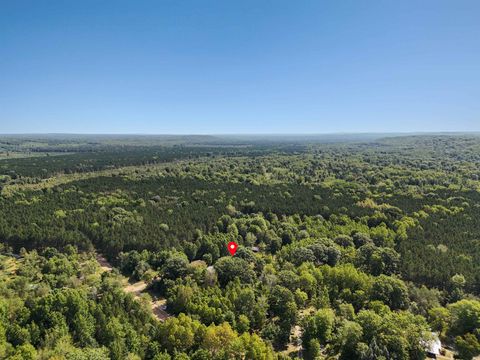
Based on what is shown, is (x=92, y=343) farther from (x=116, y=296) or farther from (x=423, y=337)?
(x=423, y=337)

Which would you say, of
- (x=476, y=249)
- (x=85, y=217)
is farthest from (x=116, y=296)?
(x=476, y=249)

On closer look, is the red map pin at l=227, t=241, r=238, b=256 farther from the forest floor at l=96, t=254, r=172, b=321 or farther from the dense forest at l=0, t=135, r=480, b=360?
the forest floor at l=96, t=254, r=172, b=321

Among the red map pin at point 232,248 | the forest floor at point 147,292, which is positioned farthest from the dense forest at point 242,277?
the red map pin at point 232,248

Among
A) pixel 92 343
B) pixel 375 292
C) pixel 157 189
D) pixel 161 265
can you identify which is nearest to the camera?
pixel 92 343

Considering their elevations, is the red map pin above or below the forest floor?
above

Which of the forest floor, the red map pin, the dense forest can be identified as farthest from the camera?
the red map pin

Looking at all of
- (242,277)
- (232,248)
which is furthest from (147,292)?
(232,248)

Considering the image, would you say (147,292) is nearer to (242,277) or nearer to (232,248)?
(242,277)

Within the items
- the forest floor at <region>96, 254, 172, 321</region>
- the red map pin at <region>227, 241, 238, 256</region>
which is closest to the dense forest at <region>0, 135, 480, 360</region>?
the forest floor at <region>96, 254, 172, 321</region>
